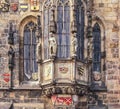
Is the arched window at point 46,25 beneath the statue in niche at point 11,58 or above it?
above

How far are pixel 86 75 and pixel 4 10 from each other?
4.01m

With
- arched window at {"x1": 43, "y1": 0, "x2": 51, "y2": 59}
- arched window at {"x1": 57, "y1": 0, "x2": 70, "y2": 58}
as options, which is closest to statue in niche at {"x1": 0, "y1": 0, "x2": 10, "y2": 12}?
arched window at {"x1": 43, "y1": 0, "x2": 51, "y2": 59}

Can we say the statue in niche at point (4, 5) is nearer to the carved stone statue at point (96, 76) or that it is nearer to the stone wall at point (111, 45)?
the stone wall at point (111, 45)

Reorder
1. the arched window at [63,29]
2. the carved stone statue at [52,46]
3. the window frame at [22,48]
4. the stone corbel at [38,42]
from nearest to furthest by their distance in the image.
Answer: the carved stone statue at [52,46]
the arched window at [63,29]
the stone corbel at [38,42]
the window frame at [22,48]

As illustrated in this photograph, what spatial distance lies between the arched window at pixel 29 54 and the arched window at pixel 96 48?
221cm

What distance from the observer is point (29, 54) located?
3475 cm

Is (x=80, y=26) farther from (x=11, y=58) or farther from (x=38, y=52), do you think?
(x=11, y=58)

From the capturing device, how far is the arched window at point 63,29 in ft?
109

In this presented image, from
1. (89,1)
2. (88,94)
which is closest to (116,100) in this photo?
(88,94)

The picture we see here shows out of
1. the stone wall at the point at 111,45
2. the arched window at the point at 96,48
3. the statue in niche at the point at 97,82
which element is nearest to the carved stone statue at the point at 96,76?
the statue in niche at the point at 97,82

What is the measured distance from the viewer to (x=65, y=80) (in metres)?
33.0

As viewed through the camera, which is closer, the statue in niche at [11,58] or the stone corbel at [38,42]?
the stone corbel at [38,42]

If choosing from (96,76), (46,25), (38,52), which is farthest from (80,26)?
(96,76)

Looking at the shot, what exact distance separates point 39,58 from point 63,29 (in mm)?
1395
